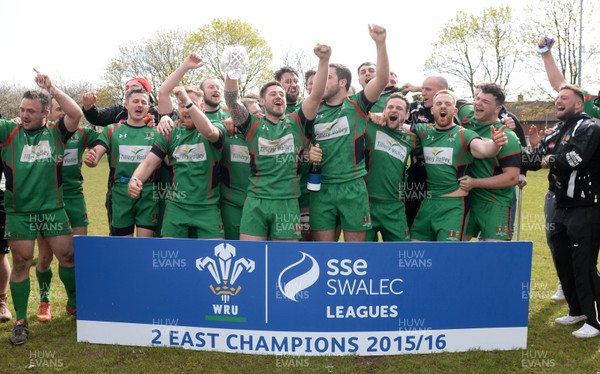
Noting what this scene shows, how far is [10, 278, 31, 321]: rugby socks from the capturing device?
208 inches

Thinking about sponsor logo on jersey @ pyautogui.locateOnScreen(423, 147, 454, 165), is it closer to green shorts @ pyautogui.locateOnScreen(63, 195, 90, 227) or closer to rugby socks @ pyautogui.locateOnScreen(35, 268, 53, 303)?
green shorts @ pyautogui.locateOnScreen(63, 195, 90, 227)

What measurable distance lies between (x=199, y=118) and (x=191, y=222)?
114 centimetres

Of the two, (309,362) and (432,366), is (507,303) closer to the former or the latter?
(432,366)

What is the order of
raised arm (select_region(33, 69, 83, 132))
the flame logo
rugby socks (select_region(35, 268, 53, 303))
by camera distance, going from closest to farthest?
the flame logo < raised arm (select_region(33, 69, 83, 132)) < rugby socks (select_region(35, 268, 53, 303))

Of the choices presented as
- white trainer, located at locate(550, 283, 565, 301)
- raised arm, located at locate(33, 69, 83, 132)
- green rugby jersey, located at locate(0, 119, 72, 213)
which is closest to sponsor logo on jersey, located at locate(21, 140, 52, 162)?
green rugby jersey, located at locate(0, 119, 72, 213)

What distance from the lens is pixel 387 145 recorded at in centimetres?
539

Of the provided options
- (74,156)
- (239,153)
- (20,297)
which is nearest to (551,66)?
(239,153)

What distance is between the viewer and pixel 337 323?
14.8 feet

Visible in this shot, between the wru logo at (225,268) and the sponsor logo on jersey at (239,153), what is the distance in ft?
4.12

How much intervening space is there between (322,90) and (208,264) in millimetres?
2022

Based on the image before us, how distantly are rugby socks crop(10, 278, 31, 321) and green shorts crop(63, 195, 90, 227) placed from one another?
0.88 meters

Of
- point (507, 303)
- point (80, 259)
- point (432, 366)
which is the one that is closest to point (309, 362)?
point (432, 366)

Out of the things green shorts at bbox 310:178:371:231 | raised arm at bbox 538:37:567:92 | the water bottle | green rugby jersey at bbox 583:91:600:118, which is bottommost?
green shorts at bbox 310:178:371:231

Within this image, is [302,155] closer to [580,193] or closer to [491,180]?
[491,180]
